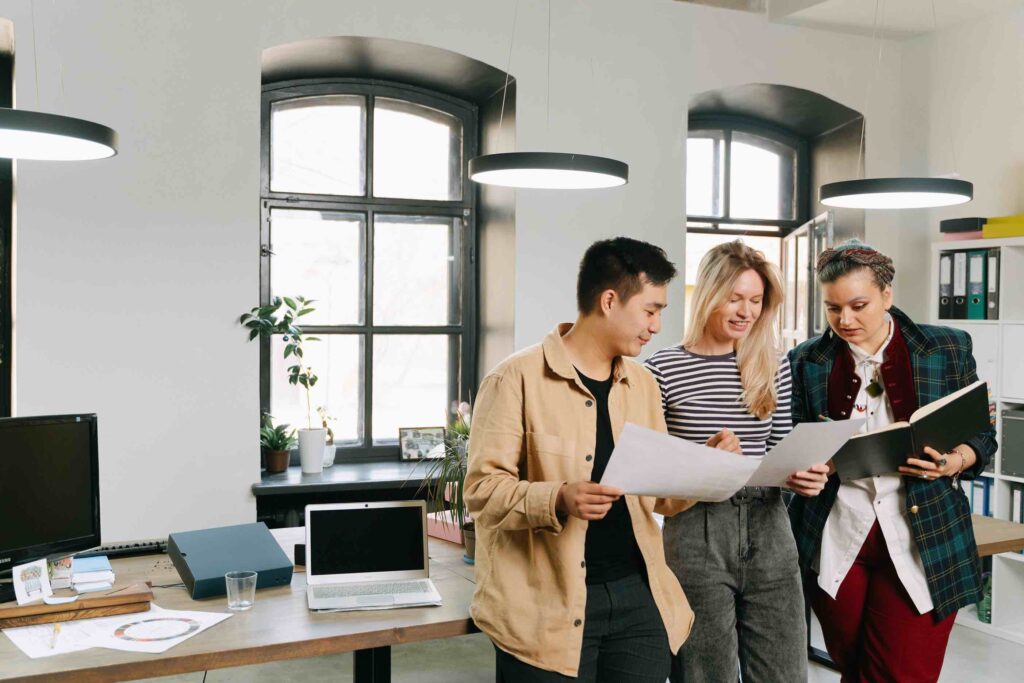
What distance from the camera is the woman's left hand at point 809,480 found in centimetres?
218

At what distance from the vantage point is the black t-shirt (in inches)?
78.0

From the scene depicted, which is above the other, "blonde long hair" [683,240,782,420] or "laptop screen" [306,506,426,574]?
"blonde long hair" [683,240,782,420]

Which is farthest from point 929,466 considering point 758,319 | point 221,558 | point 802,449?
point 221,558

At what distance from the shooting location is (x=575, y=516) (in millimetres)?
1843

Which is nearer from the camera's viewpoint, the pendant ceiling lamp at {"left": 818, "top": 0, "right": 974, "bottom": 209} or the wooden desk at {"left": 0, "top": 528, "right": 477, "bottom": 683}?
the wooden desk at {"left": 0, "top": 528, "right": 477, "bottom": 683}

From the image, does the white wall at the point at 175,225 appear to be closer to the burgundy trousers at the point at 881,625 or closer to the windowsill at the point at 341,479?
the windowsill at the point at 341,479

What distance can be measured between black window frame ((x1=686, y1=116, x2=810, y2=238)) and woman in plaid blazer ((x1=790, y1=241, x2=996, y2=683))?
304 centimetres

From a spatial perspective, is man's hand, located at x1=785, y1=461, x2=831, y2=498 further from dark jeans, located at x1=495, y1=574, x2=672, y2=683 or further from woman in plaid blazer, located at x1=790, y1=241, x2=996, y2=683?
dark jeans, located at x1=495, y1=574, x2=672, y2=683

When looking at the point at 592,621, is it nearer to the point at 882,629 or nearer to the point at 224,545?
the point at 882,629

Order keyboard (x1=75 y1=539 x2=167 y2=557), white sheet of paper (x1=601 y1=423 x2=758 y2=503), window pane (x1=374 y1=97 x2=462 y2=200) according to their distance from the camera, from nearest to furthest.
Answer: white sheet of paper (x1=601 y1=423 x2=758 y2=503) → keyboard (x1=75 y1=539 x2=167 y2=557) → window pane (x1=374 y1=97 x2=462 y2=200)

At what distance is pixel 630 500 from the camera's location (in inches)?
80.3

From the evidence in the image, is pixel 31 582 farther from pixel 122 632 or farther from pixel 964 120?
pixel 964 120

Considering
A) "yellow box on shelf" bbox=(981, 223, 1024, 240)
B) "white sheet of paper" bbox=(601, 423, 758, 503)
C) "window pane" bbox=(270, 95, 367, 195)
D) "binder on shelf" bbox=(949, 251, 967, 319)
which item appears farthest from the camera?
"window pane" bbox=(270, 95, 367, 195)

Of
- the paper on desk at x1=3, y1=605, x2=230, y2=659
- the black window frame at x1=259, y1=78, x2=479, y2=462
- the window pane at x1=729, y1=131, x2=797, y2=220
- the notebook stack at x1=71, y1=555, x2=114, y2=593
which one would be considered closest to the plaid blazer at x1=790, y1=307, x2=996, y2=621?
the paper on desk at x1=3, y1=605, x2=230, y2=659
